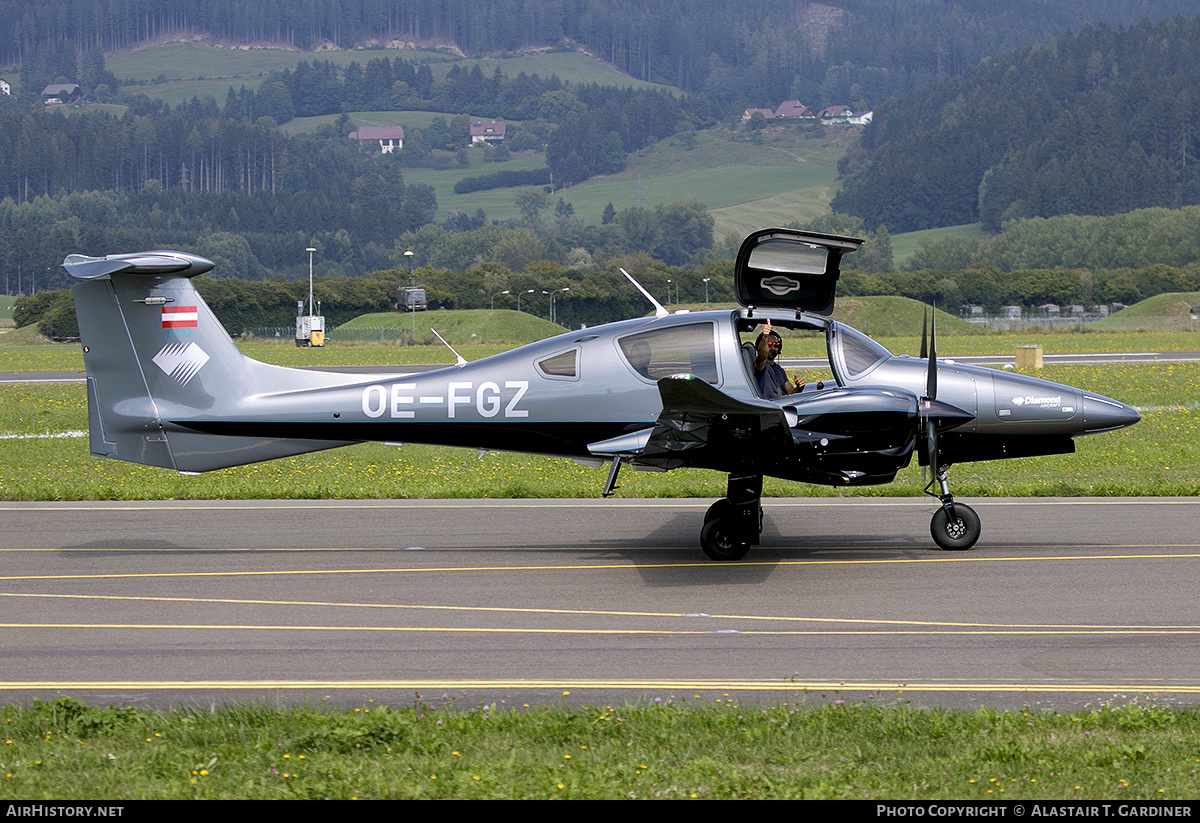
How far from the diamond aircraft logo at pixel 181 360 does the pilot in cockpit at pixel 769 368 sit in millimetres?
6169

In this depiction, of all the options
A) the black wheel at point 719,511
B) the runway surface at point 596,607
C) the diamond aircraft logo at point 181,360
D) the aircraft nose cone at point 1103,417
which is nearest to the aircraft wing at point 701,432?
the black wheel at point 719,511

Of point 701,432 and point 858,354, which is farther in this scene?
point 858,354

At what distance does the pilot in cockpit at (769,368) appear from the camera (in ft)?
40.9

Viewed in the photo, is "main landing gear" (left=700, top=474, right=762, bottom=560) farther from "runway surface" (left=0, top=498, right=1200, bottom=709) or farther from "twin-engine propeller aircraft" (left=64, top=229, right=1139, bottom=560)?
"runway surface" (left=0, top=498, right=1200, bottom=709)

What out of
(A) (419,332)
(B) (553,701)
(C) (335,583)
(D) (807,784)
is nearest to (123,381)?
(C) (335,583)

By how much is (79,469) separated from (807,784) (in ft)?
55.9

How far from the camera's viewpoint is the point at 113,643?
9.55m

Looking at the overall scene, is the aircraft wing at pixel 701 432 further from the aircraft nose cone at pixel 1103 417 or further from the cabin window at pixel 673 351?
the aircraft nose cone at pixel 1103 417

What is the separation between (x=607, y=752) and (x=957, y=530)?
22.4 feet

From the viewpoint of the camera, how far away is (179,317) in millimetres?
13078

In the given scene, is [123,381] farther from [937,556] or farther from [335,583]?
[937,556]

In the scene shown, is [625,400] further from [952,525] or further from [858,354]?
[952,525]

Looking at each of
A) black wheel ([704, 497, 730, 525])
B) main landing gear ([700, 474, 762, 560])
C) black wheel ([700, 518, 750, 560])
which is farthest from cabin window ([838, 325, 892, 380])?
black wheel ([700, 518, 750, 560])

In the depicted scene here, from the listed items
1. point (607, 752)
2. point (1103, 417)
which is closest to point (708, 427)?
point (1103, 417)
